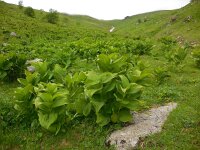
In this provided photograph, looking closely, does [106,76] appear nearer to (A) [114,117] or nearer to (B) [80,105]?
(A) [114,117]

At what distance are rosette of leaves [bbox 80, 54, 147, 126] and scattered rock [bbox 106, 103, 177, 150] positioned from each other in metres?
0.34

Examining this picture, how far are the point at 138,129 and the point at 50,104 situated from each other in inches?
90.7

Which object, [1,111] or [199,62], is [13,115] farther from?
[199,62]

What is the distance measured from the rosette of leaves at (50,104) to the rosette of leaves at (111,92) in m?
0.64

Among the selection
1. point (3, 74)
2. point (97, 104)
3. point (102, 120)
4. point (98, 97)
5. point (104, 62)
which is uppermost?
point (104, 62)

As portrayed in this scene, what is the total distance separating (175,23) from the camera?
5156 centimetres

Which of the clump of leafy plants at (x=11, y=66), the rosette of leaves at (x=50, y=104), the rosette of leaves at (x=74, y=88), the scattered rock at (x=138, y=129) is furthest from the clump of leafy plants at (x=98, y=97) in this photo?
the clump of leafy plants at (x=11, y=66)

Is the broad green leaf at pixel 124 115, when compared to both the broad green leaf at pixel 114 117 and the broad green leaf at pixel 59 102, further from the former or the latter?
the broad green leaf at pixel 59 102

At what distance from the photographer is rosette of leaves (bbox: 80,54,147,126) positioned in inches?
327

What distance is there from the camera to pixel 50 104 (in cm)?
844

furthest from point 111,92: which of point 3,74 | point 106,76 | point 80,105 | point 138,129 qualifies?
point 3,74

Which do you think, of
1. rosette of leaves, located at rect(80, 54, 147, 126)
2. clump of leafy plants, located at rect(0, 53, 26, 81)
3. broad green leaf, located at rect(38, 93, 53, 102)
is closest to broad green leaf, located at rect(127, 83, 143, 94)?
rosette of leaves, located at rect(80, 54, 147, 126)

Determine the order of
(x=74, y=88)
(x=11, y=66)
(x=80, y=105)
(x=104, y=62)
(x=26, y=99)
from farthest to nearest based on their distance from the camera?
(x=11, y=66), (x=74, y=88), (x=26, y=99), (x=80, y=105), (x=104, y=62)

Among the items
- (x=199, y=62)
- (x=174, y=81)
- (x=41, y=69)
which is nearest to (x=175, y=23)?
(x=199, y=62)
